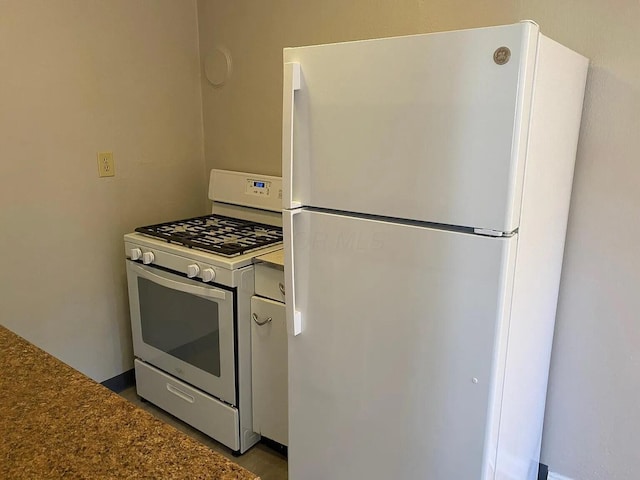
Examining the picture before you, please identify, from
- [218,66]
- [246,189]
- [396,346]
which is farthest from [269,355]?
[218,66]

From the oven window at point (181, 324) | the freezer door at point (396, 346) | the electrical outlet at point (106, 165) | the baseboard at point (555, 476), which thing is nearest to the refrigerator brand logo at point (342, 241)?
the freezer door at point (396, 346)

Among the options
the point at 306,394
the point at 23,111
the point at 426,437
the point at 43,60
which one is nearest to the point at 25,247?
the point at 23,111

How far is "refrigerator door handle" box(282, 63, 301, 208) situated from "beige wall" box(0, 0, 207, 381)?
137 centimetres

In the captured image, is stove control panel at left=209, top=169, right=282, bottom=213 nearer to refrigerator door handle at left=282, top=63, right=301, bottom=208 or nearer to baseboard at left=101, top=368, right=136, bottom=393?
refrigerator door handle at left=282, top=63, right=301, bottom=208

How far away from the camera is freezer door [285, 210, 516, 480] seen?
4.26ft

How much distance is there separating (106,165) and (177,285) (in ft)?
2.53

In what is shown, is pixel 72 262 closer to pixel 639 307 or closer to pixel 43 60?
pixel 43 60

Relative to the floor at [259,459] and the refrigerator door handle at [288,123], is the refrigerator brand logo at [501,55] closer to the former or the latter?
the refrigerator door handle at [288,123]

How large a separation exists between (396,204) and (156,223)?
1786 mm

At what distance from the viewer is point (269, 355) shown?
2111 millimetres

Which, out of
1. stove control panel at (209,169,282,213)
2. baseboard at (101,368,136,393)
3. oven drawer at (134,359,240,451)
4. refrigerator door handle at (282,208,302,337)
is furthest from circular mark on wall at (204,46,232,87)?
baseboard at (101,368,136,393)

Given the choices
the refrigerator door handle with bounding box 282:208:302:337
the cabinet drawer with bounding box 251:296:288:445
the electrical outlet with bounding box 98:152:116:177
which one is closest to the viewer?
the refrigerator door handle with bounding box 282:208:302:337

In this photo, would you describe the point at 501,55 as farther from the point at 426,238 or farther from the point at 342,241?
the point at 342,241

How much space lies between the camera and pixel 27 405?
2.99 feet
